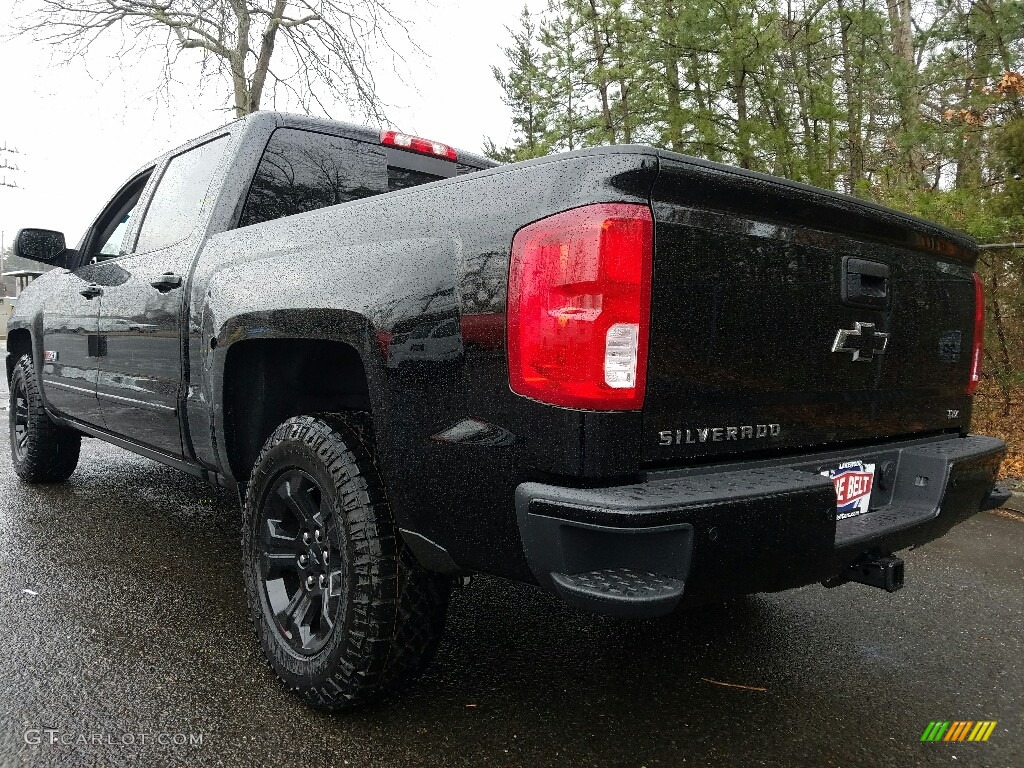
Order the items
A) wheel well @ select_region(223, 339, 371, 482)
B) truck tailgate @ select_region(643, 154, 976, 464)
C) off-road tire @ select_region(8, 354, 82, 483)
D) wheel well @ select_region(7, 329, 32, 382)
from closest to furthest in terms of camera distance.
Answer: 1. truck tailgate @ select_region(643, 154, 976, 464)
2. wheel well @ select_region(223, 339, 371, 482)
3. off-road tire @ select_region(8, 354, 82, 483)
4. wheel well @ select_region(7, 329, 32, 382)

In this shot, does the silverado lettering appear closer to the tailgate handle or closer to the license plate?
the license plate

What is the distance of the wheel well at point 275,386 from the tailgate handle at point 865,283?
1.55m

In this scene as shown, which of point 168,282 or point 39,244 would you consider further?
point 39,244

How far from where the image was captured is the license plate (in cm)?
214

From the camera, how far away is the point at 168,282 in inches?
121

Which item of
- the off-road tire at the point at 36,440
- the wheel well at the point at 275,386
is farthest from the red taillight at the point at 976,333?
the off-road tire at the point at 36,440

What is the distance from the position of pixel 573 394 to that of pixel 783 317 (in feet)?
2.23

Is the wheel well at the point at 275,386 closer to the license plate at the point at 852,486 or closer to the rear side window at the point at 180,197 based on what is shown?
the rear side window at the point at 180,197

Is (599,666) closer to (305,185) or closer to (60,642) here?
(60,642)

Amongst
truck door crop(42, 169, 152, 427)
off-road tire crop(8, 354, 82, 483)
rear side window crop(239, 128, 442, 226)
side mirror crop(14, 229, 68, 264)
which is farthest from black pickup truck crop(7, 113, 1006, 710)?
off-road tire crop(8, 354, 82, 483)

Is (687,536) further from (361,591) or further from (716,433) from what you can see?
(361,591)

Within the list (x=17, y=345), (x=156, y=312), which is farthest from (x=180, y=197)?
(x=17, y=345)

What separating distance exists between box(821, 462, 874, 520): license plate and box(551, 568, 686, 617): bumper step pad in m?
0.70

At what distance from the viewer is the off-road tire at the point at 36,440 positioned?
4.82 meters
